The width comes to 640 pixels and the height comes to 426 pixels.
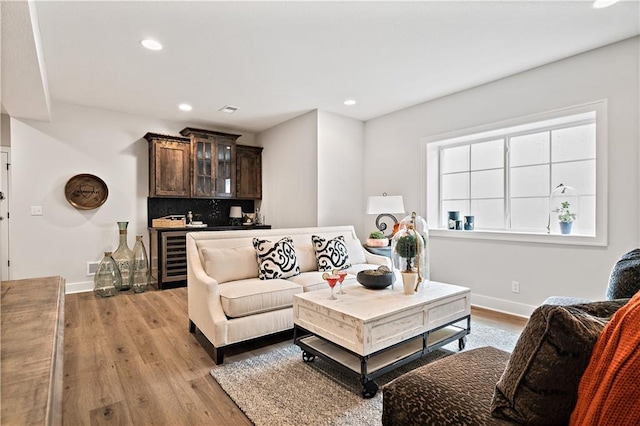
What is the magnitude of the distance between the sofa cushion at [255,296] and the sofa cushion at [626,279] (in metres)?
2.14

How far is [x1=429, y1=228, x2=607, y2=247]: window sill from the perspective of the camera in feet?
9.88

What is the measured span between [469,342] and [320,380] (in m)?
1.42

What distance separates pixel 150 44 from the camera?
9.25 feet

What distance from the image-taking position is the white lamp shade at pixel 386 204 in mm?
4316

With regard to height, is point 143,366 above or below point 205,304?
below

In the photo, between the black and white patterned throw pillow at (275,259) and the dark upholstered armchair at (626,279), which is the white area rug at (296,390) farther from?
the dark upholstered armchair at (626,279)

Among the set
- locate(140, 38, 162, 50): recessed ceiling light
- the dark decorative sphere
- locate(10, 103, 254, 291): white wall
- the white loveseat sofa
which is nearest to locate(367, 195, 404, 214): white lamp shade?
the white loveseat sofa

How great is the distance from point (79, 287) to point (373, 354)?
4529 mm

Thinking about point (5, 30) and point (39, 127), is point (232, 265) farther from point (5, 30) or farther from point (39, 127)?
point (39, 127)

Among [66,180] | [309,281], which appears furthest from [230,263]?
[66,180]

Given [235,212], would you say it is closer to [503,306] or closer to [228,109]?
[228,109]

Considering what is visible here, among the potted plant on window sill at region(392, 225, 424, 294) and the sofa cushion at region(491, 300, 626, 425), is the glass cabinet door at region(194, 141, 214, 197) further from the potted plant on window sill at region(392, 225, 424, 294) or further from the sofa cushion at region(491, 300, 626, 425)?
the sofa cushion at region(491, 300, 626, 425)

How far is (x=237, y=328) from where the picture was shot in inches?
97.9

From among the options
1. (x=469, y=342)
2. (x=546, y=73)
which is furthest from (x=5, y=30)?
(x=546, y=73)
